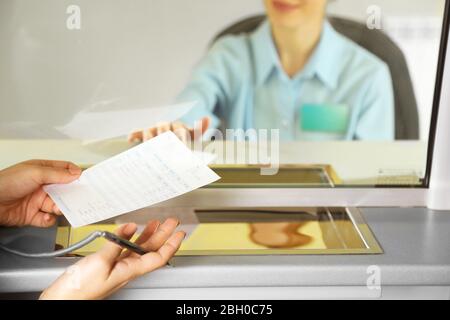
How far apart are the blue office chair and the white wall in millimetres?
15

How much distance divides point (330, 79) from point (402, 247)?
1.03 feet

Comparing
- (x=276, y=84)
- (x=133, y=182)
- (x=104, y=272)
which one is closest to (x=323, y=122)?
(x=276, y=84)

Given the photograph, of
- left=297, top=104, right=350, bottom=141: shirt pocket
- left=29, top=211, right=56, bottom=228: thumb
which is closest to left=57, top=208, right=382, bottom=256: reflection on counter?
left=29, top=211, right=56, bottom=228: thumb

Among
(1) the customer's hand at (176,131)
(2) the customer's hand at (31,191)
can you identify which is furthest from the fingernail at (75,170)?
(1) the customer's hand at (176,131)

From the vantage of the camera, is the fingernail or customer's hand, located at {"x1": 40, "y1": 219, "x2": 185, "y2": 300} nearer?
customer's hand, located at {"x1": 40, "y1": 219, "x2": 185, "y2": 300}

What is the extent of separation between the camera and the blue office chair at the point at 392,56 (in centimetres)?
109

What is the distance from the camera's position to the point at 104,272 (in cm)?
94

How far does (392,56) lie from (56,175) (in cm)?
61

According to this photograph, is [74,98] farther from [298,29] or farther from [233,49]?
[298,29]

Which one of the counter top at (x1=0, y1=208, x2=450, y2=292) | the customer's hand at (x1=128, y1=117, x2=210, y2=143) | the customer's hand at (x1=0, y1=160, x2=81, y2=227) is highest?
the customer's hand at (x1=128, y1=117, x2=210, y2=143)

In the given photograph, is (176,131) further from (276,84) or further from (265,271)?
(265,271)

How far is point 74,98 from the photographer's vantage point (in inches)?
43.6

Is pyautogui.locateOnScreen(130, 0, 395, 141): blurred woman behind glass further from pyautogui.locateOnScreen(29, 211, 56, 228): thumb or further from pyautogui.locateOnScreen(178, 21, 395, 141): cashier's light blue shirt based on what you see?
pyautogui.locateOnScreen(29, 211, 56, 228): thumb

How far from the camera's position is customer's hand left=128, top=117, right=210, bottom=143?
3.76 feet
